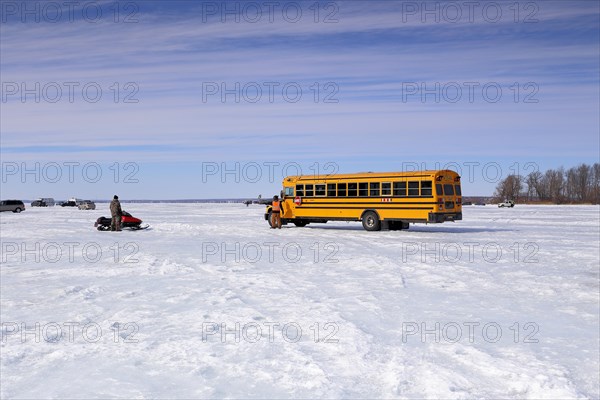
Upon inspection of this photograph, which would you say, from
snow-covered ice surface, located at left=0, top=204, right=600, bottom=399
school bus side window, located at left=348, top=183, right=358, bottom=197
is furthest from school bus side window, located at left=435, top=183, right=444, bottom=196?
snow-covered ice surface, located at left=0, top=204, right=600, bottom=399

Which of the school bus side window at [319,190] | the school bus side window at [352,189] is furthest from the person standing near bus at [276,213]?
the school bus side window at [352,189]

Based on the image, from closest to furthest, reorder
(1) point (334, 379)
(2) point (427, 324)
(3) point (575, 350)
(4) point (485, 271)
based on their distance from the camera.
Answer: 1. (1) point (334, 379)
2. (3) point (575, 350)
3. (2) point (427, 324)
4. (4) point (485, 271)

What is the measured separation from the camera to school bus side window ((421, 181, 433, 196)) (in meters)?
20.6

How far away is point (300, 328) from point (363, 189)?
1618 centimetres

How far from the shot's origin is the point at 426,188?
20.7 m

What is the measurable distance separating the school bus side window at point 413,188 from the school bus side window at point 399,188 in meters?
0.25

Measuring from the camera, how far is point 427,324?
22.2ft

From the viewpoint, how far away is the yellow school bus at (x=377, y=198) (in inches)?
816

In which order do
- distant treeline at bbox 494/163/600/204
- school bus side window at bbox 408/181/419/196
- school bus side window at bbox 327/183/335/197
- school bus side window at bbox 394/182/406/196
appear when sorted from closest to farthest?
school bus side window at bbox 408/181/419/196, school bus side window at bbox 394/182/406/196, school bus side window at bbox 327/183/335/197, distant treeline at bbox 494/163/600/204

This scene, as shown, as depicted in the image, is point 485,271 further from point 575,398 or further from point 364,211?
point 364,211

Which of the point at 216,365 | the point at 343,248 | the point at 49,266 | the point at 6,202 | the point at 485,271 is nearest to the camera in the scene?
the point at 216,365

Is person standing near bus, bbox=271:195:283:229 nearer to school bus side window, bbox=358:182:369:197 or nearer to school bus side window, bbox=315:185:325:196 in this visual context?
school bus side window, bbox=315:185:325:196

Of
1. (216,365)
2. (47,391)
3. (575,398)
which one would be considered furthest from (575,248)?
(47,391)

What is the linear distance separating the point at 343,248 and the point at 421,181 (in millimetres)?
6625
